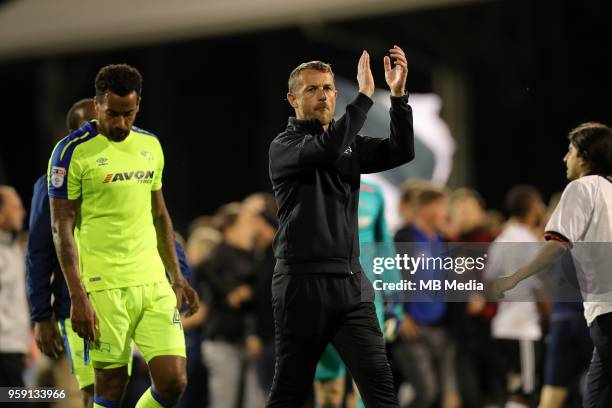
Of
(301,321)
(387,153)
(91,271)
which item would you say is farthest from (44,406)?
(387,153)

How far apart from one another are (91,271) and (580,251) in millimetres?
2858

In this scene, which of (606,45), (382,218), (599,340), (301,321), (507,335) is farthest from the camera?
(606,45)

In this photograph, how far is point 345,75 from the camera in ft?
48.4

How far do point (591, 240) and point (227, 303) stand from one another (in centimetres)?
457

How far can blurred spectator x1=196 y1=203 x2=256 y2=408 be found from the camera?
33.7 feet

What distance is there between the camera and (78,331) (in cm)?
598

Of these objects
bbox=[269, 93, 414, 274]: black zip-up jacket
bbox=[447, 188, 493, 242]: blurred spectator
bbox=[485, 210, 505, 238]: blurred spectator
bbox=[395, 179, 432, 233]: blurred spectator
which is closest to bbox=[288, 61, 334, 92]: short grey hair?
bbox=[269, 93, 414, 274]: black zip-up jacket

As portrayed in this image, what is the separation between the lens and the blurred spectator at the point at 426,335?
10.3 m

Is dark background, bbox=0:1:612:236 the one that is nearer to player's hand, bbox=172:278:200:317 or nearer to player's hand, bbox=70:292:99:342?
player's hand, bbox=172:278:200:317

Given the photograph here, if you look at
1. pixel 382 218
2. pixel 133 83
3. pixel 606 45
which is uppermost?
pixel 606 45

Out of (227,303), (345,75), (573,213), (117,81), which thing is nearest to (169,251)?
(117,81)

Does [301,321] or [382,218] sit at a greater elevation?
Result: [382,218]

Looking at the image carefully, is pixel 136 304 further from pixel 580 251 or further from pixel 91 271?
pixel 580 251

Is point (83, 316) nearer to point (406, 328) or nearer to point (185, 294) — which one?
point (185, 294)
